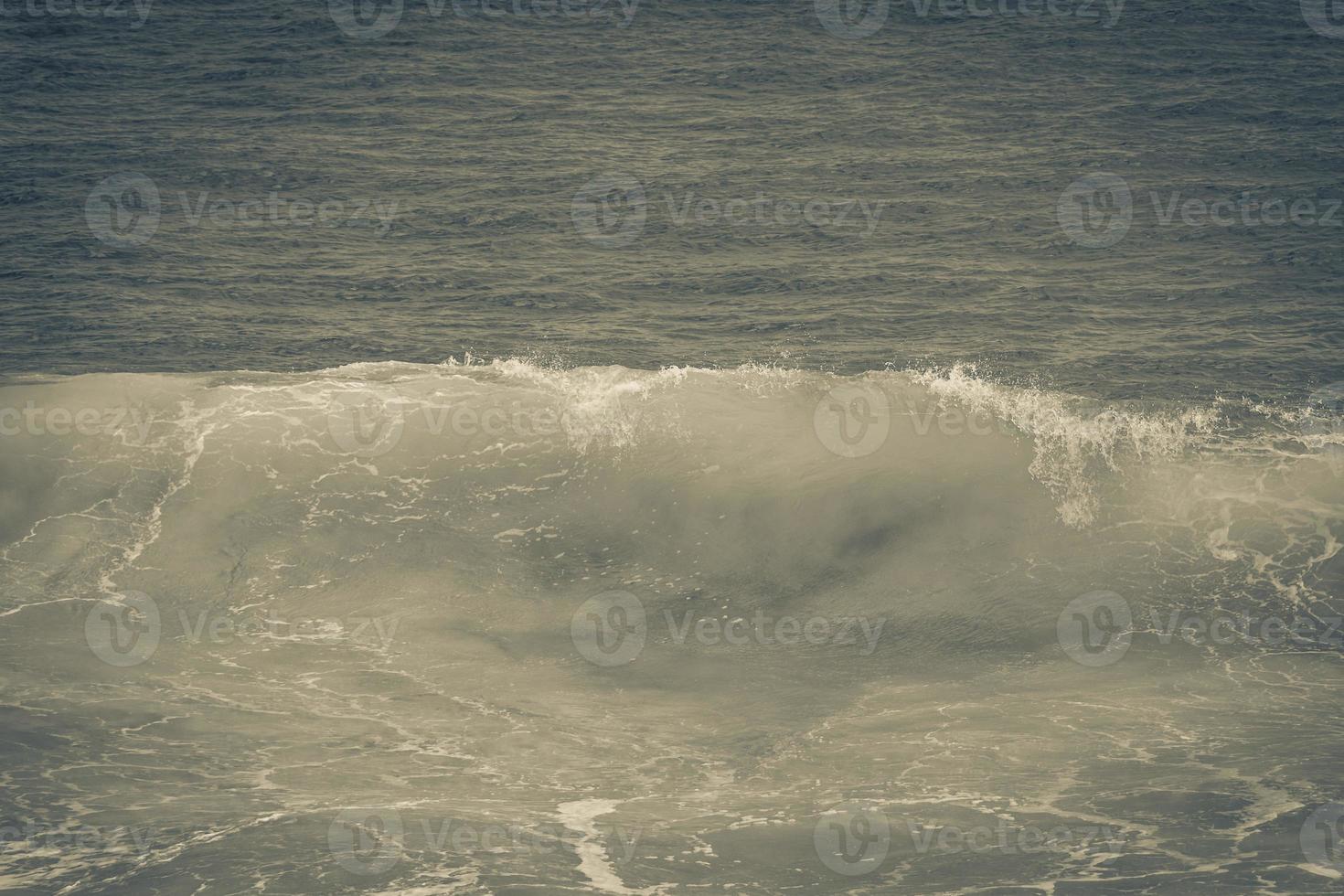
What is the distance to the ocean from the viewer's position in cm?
2278

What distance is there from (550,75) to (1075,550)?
2517 centimetres

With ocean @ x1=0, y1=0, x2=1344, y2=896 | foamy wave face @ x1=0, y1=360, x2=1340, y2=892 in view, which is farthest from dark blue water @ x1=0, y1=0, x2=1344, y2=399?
foamy wave face @ x1=0, y1=360, x2=1340, y2=892

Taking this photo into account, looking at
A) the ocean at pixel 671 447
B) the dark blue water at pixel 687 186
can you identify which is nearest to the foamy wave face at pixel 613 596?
the ocean at pixel 671 447

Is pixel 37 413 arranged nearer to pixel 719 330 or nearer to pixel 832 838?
pixel 719 330

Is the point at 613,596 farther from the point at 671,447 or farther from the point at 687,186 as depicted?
the point at 687,186

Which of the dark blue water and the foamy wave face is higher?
the dark blue water

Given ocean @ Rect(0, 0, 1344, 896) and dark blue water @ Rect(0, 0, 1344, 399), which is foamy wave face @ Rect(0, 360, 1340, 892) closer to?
ocean @ Rect(0, 0, 1344, 896)

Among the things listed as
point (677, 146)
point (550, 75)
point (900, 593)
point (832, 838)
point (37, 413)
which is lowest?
Answer: point (832, 838)

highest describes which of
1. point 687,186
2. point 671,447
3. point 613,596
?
point 687,186

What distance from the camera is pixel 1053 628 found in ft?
95.6

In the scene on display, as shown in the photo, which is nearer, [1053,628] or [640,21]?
[1053,628]

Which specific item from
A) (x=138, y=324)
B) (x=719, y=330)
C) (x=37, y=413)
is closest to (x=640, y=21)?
(x=719, y=330)

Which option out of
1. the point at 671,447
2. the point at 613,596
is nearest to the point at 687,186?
the point at 671,447

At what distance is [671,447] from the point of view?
34031 mm
